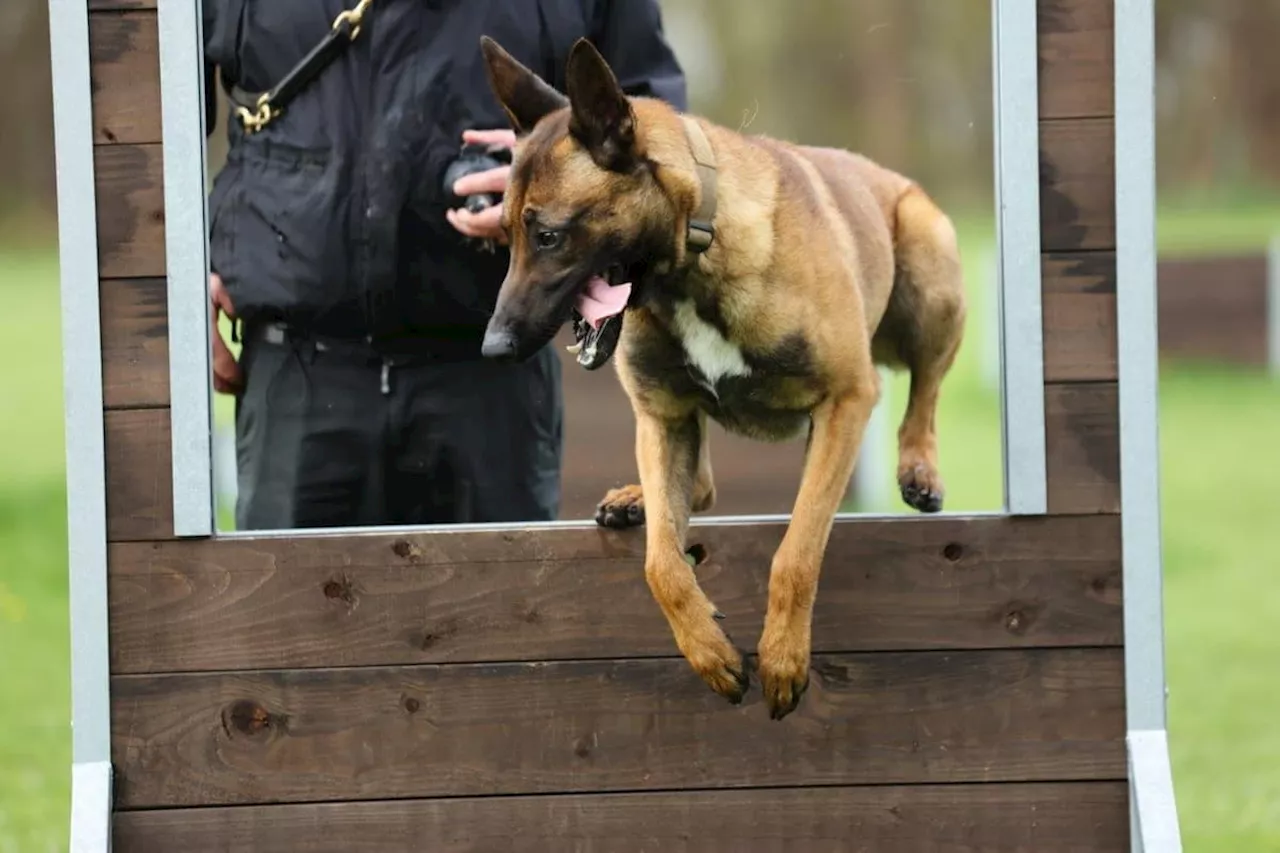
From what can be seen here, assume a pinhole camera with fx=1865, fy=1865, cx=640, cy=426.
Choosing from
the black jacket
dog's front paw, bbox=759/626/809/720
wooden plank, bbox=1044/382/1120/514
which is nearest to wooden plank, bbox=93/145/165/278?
the black jacket

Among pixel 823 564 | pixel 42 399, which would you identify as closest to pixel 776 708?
pixel 823 564

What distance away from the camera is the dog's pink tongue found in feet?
10.9

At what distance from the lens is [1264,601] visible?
893 centimetres

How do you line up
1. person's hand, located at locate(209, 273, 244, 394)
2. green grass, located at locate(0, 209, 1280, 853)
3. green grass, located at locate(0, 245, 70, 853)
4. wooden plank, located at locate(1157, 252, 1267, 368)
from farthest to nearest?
wooden plank, located at locate(1157, 252, 1267, 368), green grass, located at locate(0, 245, 70, 853), green grass, located at locate(0, 209, 1280, 853), person's hand, located at locate(209, 273, 244, 394)

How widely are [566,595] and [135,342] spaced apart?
0.99 m

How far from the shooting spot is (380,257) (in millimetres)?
3932

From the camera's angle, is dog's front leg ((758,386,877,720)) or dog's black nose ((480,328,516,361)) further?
dog's front leg ((758,386,877,720))

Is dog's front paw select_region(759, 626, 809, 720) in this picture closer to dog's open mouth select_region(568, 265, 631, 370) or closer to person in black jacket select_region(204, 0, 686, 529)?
dog's open mouth select_region(568, 265, 631, 370)

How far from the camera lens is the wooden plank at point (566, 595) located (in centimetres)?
374

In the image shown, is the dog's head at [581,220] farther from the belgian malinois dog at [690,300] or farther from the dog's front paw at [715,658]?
the dog's front paw at [715,658]

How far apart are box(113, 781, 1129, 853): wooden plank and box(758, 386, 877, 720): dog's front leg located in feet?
1.13

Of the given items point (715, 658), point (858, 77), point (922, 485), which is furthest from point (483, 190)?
point (858, 77)

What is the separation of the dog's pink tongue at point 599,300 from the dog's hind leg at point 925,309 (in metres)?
1.18

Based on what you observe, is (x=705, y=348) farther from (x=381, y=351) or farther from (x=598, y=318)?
(x=381, y=351)
